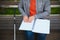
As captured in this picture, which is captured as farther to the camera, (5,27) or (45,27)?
(5,27)

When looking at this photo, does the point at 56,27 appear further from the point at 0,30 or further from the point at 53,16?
the point at 0,30

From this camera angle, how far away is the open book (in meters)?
2.20

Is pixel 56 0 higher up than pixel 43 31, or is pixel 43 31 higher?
pixel 56 0

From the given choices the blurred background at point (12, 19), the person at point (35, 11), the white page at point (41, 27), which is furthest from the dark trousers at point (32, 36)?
the blurred background at point (12, 19)

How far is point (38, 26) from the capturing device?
2225mm

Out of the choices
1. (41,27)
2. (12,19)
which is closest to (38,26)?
(41,27)

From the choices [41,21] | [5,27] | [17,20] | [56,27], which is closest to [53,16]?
[56,27]

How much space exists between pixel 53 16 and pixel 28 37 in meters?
1.25

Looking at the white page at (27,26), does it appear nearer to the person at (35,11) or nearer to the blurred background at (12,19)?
the person at (35,11)

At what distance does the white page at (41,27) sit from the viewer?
220 cm

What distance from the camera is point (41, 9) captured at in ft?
7.62

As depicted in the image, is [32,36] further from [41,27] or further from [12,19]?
[12,19]

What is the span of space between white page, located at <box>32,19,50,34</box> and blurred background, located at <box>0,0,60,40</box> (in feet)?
3.81

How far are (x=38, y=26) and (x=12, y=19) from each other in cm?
133
